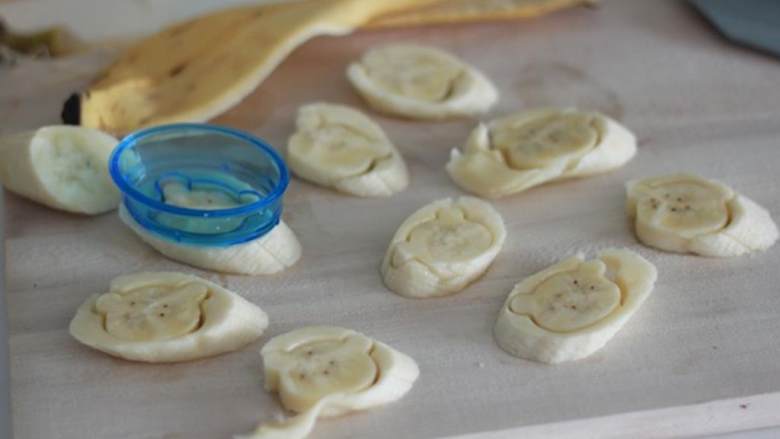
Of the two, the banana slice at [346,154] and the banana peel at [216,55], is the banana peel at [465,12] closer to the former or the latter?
the banana peel at [216,55]

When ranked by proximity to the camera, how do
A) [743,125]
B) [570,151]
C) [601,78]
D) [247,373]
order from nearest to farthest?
1. [247,373]
2. [570,151]
3. [743,125]
4. [601,78]

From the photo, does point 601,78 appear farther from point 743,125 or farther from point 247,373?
point 247,373

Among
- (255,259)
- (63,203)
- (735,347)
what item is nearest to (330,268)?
(255,259)

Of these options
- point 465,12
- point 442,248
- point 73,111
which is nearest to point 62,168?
point 73,111

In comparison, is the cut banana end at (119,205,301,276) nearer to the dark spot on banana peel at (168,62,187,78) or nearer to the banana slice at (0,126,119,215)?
the banana slice at (0,126,119,215)

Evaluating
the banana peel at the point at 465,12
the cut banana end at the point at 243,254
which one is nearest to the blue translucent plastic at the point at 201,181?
the cut banana end at the point at 243,254
